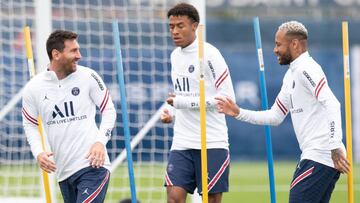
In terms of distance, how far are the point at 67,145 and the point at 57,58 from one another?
27.0 inches

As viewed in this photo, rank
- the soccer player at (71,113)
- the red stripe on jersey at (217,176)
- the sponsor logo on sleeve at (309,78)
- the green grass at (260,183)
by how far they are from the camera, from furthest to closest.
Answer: the green grass at (260,183) → the red stripe on jersey at (217,176) → the soccer player at (71,113) → the sponsor logo on sleeve at (309,78)

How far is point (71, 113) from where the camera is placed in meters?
8.58

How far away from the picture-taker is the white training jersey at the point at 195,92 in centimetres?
900

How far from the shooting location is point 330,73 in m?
21.4

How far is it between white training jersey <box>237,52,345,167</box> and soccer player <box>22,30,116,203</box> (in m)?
1.43

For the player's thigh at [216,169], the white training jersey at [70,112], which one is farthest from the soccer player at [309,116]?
the white training jersey at [70,112]

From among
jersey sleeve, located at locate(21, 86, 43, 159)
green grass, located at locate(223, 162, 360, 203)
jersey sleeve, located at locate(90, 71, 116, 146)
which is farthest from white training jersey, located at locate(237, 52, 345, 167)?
green grass, located at locate(223, 162, 360, 203)

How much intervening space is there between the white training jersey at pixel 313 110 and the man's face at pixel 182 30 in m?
1.07

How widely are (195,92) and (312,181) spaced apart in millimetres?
1377

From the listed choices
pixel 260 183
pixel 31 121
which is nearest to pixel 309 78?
pixel 31 121

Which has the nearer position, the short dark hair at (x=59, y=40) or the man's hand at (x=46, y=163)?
the man's hand at (x=46, y=163)

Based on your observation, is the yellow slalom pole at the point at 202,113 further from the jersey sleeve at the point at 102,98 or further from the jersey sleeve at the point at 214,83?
the jersey sleeve at the point at 102,98

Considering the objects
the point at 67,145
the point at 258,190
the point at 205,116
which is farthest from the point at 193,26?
the point at 258,190

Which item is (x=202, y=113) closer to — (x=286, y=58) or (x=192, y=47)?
(x=286, y=58)
